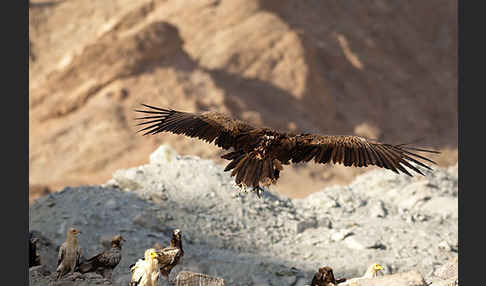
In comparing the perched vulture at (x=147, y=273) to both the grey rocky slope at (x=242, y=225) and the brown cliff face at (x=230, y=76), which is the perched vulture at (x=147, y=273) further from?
the brown cliff face at (x=230, y=76)

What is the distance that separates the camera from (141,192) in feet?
52.4

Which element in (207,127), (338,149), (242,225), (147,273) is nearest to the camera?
(147,273)

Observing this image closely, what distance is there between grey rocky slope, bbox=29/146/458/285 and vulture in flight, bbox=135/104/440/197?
12.5ft

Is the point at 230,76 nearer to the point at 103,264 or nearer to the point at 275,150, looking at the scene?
the point at 103,264

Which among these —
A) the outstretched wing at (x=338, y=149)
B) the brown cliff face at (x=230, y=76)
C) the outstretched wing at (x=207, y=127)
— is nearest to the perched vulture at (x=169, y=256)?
the outstretched wing at (x=207, y=127)

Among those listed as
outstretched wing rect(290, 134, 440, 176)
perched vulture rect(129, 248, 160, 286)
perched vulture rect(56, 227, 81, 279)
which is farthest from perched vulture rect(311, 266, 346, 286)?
perched vulture rect(56, 227, 81, 279)

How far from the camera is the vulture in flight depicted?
29.3 ft

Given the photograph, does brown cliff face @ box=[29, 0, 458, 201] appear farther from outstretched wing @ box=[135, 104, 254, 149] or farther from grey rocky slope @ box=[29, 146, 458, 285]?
outstretched wing @ box=[135, 104, 254, 149]

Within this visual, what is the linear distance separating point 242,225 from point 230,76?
20402 millimetres

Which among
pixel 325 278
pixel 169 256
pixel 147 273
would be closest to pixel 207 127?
pixel 169 256

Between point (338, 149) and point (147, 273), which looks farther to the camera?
point (338, 149)

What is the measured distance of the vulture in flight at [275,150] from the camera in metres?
8.92

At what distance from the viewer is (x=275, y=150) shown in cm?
914

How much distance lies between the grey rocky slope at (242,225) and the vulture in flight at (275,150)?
382 centimetres
